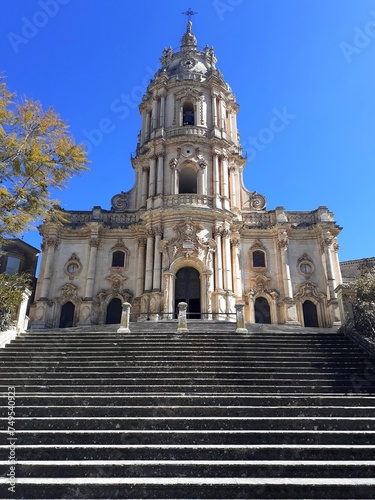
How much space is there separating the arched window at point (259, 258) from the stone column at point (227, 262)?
100 inches

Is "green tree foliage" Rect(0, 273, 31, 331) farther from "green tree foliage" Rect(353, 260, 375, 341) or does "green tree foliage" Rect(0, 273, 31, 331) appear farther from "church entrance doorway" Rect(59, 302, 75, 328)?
"green tree foliage" Rect(353, 260, 375, 341)

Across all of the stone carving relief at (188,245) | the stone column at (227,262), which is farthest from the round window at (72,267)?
the stone column at (227,262)

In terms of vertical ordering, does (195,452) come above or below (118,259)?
below

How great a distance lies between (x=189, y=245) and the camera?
83.0 ft

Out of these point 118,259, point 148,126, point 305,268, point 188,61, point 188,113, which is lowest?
point 305,268

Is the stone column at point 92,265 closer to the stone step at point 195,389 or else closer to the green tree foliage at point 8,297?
the green tree foliage at point 8,297

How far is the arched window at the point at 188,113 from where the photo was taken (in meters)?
32.3

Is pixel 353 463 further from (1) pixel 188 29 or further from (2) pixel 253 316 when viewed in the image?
(1) pixel 188 29

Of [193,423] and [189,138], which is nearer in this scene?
[193,423]

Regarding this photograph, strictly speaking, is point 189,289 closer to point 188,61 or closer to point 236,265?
point 236,265

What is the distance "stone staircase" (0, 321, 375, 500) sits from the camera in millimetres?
5949

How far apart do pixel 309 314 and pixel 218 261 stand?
7.91 m

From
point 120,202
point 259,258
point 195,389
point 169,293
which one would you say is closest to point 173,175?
point 120,202

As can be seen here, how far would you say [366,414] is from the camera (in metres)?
8.62
